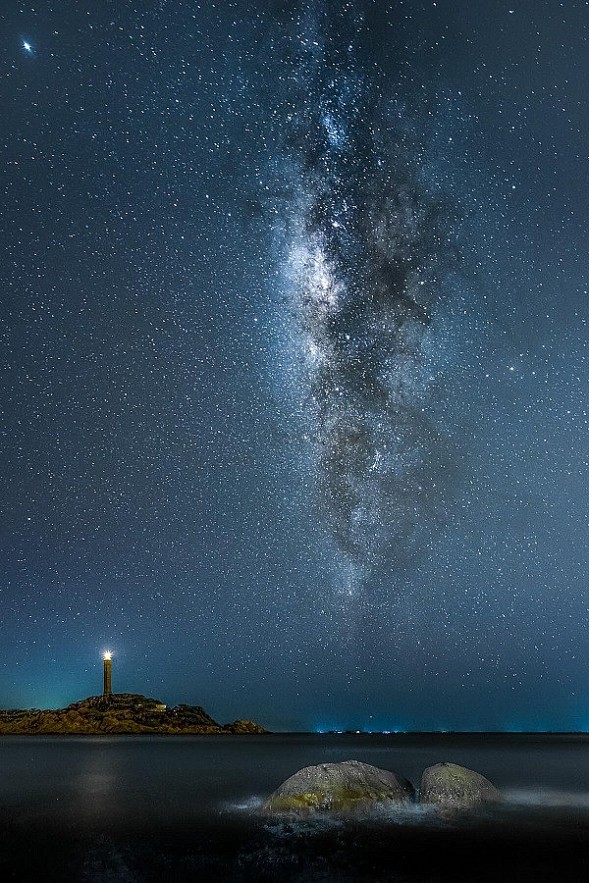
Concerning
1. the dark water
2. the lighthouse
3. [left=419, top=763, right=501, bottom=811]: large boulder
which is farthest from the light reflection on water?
the lighthouse

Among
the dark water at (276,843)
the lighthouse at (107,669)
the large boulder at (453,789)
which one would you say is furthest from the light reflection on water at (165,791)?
the lighthouse at (107,669)

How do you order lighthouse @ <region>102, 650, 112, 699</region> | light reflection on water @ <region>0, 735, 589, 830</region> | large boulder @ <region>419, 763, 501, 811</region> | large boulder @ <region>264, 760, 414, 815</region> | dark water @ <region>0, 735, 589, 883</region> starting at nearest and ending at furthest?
1. dark water @ <region>0, 735, 589, 883</region>
2. large boulder @ <region>264, 760, 414, 815</region>
3. large boulder @ <region>419, 763, 501, 811</region>
4. light reflection on water @ <region>0, 735, 589, 830</region>
5. lighthouse @ <region>102, 650, 112, 699</region>

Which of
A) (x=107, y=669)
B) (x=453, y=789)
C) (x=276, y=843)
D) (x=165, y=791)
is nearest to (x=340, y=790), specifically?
(x=276, y=843)

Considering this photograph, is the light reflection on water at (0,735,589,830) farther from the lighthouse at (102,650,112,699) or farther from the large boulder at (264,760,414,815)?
the lighthouse at (102,650,112,699)

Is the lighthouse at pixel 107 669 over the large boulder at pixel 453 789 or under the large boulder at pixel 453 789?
over

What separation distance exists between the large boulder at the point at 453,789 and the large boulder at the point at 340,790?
0.71 metres

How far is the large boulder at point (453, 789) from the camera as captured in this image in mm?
23688

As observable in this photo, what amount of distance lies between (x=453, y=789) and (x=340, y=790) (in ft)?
15.0

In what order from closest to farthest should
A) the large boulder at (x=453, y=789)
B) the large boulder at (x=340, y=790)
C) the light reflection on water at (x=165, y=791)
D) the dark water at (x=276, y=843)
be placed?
the dark water at (x=276, y=843), the large boulder at (x=340, y=790), the large boulder at (x=453, y=789), the light reflection on water at (x=165, y=791)

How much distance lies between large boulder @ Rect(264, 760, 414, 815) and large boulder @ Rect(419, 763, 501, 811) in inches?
28.0

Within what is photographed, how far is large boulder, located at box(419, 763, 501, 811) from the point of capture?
23688 mm

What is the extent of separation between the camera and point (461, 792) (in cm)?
2419

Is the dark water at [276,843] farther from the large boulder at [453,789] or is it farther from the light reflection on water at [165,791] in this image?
the large boulder at [453,789]

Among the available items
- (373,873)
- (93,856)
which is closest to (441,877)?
(373,873)
